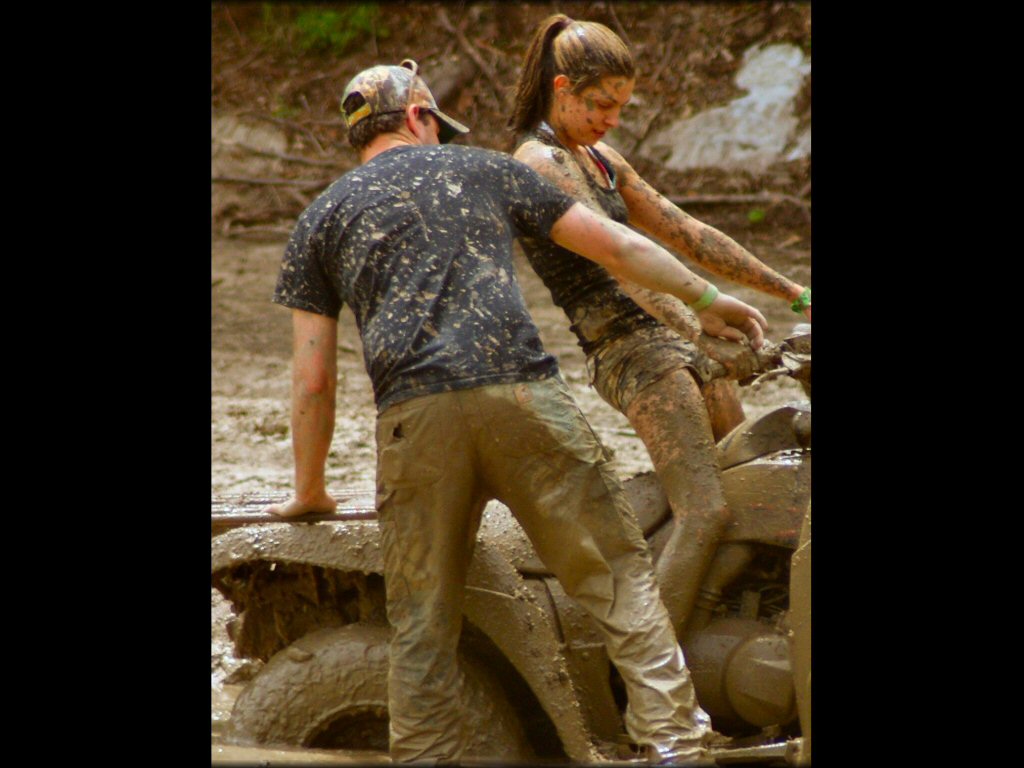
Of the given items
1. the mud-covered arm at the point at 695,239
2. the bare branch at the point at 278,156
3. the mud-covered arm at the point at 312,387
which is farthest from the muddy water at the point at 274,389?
the mud-covered arm at the point at 695,239

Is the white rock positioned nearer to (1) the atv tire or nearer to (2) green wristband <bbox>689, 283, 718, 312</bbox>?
(2) green wristband <bbox>689, 283, 718, 312</bbox>

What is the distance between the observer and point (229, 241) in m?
11.3

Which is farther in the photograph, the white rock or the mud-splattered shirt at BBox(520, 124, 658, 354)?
the white rock

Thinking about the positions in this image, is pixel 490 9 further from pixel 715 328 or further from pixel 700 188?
pixel 715 328

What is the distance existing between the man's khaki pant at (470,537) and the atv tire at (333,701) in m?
0.20

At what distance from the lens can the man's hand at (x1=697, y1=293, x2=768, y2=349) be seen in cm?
366

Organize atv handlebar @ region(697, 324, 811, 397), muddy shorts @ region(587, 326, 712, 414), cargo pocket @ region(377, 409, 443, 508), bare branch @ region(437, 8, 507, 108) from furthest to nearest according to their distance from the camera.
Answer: bare branch @ region(437, 8, 507, 108) → muddy shorts @ region(587, 326, 712, 414) → atv handlebar @ region(697, 324, 811, 397) → cargo pocket @ region(377, 409, 443, 508)

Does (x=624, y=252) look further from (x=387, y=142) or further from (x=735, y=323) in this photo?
(x=387, y=142)

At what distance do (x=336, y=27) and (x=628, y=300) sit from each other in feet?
33.9

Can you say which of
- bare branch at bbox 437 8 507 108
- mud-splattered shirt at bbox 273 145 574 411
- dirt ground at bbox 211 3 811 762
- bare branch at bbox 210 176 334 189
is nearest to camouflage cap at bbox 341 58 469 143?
mud-splattered shirt at bbox 273 145 574 411

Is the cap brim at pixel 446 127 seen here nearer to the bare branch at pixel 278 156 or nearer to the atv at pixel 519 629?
the atv at pixel 519 629

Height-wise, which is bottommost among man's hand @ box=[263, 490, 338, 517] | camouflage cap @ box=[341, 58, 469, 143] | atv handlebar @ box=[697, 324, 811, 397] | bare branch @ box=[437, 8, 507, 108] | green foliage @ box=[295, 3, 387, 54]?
man's hand @ box=[263, 490, 338, 517]

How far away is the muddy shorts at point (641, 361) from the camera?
3873 mm
